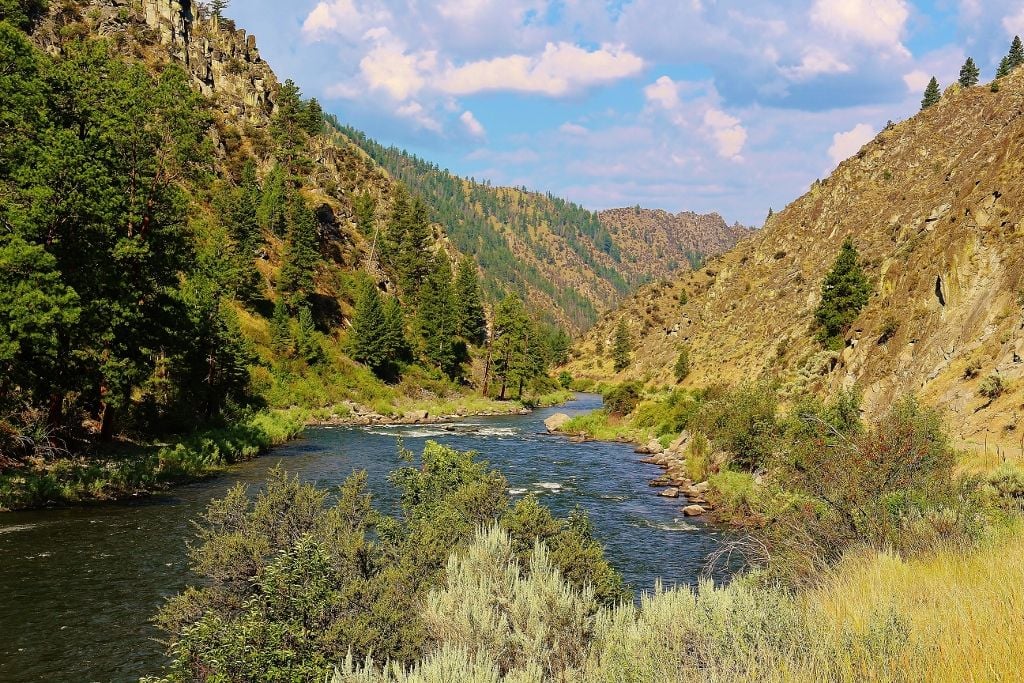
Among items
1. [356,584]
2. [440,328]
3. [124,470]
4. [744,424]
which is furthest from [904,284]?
[440,328]

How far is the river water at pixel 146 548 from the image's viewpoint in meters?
13.5

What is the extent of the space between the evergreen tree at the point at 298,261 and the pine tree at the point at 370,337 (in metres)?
6.84

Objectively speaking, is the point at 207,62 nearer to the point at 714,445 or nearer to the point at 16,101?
the point at 16,101

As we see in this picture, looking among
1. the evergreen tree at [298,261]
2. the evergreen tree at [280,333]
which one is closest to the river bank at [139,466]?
the evergreen tree at [280,333]

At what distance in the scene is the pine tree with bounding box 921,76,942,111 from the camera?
96.2 m

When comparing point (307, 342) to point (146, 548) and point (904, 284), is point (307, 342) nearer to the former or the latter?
point (146, 548)

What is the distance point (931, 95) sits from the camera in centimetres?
9719

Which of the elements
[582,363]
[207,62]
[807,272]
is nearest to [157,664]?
[807,272]

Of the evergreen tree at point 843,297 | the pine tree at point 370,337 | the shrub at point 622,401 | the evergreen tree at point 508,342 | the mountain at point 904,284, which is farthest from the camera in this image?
the evergreen tree at point 508,342

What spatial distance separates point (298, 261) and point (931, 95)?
10029cm

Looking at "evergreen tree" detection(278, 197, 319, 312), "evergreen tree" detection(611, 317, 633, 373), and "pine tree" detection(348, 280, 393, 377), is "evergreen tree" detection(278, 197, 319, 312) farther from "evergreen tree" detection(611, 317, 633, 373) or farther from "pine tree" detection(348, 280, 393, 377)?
"evergreen tree" detection(611, 317, 633, 373)

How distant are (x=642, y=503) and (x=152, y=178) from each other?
29.7 meters

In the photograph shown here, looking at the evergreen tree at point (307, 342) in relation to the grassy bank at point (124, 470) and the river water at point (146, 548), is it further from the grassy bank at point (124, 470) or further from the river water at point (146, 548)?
the grassy bank at point (124, 470)

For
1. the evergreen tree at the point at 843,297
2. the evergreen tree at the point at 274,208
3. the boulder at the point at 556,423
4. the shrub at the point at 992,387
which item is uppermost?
the evergreen tree at the point at 274,208
